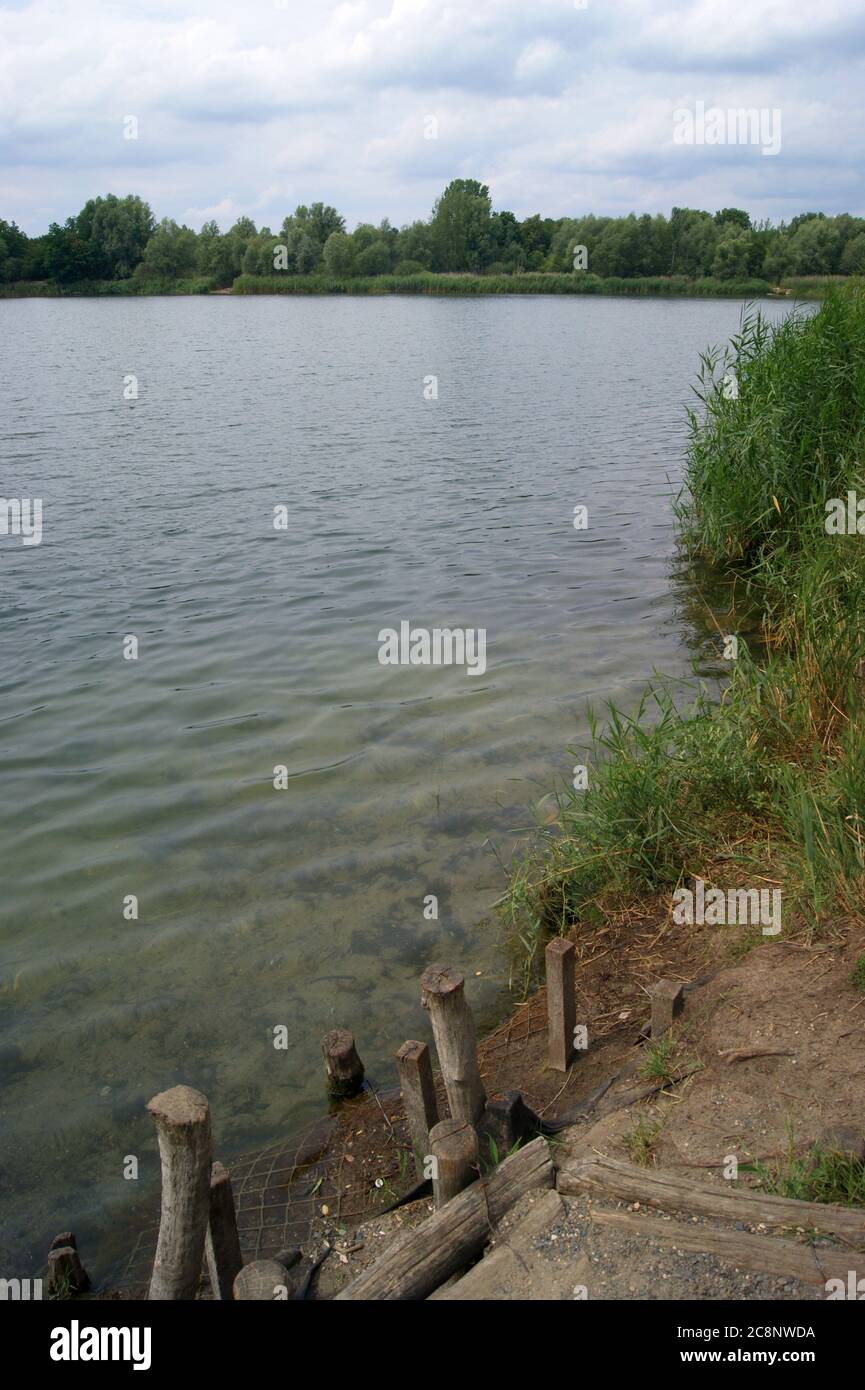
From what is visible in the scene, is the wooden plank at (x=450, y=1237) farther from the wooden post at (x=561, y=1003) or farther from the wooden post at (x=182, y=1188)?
the wooden post at (x=561, y=1003)

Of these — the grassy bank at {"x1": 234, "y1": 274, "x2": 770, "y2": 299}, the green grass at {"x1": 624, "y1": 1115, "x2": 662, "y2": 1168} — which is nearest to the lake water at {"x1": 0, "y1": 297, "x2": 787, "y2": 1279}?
the green grass at {"x1": 624, "y1": 1115, "x2": 662, "y2": 1168}

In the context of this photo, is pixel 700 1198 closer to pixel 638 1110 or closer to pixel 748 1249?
pixel 748 1249

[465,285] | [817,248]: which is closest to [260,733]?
[817,248]

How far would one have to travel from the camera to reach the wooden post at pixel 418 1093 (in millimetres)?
3796

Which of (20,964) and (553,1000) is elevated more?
(553,1000)

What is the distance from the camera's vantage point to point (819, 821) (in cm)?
490


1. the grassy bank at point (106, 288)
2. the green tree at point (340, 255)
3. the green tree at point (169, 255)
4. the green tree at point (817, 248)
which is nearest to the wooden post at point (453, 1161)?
the green tree at point (817, 248)

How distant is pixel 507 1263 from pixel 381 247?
274 feet

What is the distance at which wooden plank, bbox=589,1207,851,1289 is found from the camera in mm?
2900

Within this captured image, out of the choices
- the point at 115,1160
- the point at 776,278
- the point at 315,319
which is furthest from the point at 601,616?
the point at 776,278

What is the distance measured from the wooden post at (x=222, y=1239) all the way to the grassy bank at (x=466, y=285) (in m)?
75.3

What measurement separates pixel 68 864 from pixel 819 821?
15.7 ft
